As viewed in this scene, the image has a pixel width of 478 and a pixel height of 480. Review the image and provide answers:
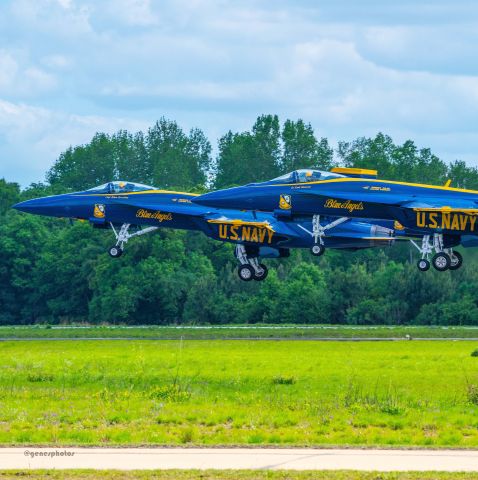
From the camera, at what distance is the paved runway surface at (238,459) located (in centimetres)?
2283

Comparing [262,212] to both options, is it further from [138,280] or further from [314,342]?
[138,280]

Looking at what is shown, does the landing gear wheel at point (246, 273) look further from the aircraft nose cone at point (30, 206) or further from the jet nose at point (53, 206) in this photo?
the aircraft nose cone at point (30, 206)

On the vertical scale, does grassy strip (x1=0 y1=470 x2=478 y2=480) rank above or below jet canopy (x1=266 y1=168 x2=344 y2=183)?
below

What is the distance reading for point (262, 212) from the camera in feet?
209

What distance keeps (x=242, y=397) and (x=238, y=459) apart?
368 inches

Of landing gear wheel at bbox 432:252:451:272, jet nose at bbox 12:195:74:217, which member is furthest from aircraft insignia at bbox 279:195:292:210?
jet nose at bbox 12:195:74:217

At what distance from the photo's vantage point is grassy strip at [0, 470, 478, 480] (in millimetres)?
21672

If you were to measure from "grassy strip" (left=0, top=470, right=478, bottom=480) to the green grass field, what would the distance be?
3502 mm

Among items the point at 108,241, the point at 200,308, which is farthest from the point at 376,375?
the point at 108,241

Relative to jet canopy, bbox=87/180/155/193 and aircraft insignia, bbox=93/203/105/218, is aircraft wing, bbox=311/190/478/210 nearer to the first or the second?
jet canopy, bbox=87/180/155/193

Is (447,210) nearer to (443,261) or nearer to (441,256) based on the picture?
(441,256)

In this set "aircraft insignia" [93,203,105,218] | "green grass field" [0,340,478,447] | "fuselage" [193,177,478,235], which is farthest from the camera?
"aircraft insignia" [93,203,105,218]

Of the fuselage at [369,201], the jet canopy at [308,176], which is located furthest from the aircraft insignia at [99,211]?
the jet canopy at [308,176]

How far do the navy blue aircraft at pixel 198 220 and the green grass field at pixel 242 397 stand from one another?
13089 millimetres
